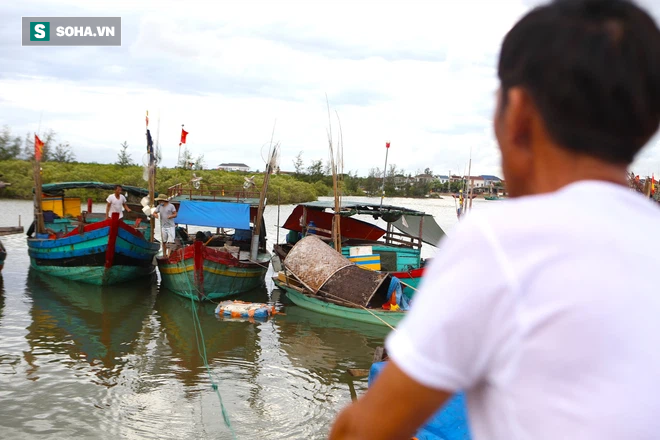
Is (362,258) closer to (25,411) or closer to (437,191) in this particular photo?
(25,411)

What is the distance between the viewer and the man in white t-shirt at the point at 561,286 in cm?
63

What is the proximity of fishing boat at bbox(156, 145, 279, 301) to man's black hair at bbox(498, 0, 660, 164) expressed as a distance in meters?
12.4

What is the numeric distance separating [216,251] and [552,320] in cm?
1299

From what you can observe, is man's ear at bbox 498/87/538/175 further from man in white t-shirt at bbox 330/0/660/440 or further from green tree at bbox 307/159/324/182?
green tree at bbox 307/159/324/182

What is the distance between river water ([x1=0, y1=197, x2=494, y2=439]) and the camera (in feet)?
22.2

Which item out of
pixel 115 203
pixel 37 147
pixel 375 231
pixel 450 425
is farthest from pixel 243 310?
pixel 450 425

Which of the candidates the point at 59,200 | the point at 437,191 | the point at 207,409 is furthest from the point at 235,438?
the point at 437,191

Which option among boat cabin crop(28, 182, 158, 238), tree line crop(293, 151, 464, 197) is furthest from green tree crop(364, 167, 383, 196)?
boat cabin crop(28, 182, 158, 238)

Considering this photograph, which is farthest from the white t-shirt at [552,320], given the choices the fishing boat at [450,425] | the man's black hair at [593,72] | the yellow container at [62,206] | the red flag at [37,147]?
the yellow container at [62,206]

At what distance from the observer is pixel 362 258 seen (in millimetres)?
13367

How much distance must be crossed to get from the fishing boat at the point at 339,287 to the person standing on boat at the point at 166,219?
3556mm

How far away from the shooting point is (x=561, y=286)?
621 millimetres

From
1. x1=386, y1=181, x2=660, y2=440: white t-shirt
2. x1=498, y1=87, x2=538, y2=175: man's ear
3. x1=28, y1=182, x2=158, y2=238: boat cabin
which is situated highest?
x1=498, y1=87, x2=538, y2=175: man's ear

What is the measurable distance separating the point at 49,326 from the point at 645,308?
1197 centimetres
